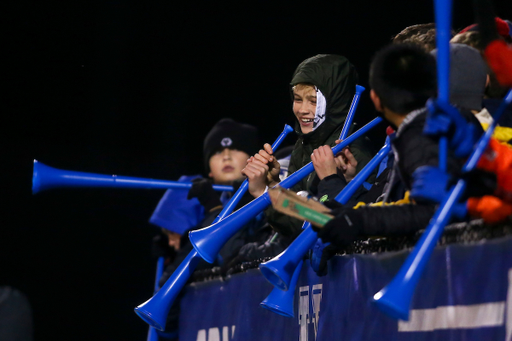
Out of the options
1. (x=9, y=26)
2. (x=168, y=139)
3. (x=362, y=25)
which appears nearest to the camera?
(x=362, y=25)

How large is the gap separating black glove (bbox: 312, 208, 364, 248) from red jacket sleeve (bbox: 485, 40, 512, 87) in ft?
1.66

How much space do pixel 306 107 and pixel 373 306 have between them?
1257 millimetres

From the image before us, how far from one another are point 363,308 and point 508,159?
77 cm

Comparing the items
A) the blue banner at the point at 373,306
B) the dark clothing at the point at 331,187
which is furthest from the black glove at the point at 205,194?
the dark clothing at the point at 331,187

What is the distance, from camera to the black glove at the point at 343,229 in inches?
65.4

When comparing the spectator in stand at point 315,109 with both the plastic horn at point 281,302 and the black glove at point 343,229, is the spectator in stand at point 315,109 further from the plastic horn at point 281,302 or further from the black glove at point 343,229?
the black glove at point 343,229

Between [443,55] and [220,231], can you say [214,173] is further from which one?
[443,55]

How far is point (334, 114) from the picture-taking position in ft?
9.95

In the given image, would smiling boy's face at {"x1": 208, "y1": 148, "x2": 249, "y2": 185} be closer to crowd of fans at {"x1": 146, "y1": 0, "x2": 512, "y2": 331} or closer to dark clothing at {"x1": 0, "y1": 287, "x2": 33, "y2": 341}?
crowd of fans at {"x1": 146, "y1": 0, "x2": 512, "y2": 331}

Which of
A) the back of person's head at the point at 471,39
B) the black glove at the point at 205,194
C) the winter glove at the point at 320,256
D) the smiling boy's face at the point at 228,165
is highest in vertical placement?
the back of person's head at the point at 471,39

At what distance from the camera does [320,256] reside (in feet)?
7.34

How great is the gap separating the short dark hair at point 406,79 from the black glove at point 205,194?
228 cm

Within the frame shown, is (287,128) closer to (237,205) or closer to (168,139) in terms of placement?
(237,205)

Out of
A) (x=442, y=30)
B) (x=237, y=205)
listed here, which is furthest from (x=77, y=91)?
(x=442, y=30)
